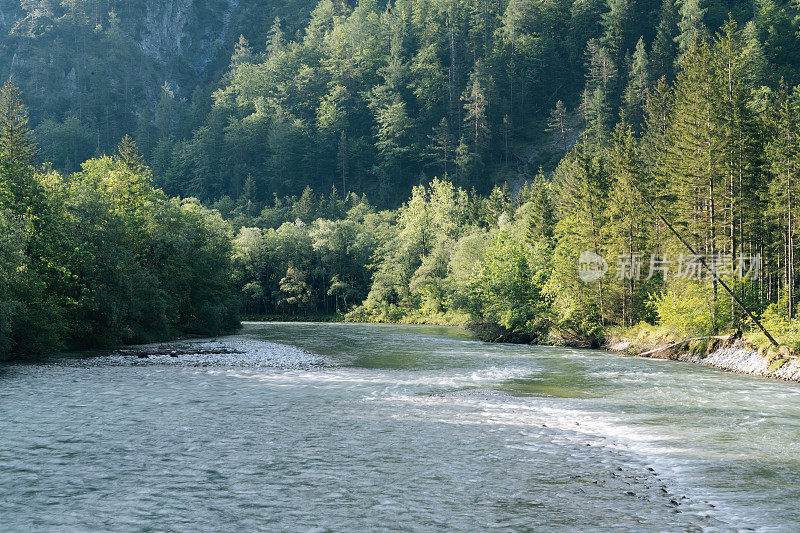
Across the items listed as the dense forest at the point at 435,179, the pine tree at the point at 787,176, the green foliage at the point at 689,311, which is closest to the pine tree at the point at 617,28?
the dense forest at the point at 435,179

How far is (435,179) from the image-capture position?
103125 millimetres

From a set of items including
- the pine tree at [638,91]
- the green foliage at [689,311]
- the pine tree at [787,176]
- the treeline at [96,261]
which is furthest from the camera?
the pine tree at [638,91]

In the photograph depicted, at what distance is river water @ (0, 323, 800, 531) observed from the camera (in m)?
10.8

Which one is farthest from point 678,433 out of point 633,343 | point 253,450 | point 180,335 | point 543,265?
point 180,335

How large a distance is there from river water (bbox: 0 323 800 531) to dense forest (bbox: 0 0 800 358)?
12.8 metres

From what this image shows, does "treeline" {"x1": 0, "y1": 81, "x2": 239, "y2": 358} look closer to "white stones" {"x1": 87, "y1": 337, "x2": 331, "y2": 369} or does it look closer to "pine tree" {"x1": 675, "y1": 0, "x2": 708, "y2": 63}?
"white stones" {"x1": 87, "y1": 337, "x2": 331, "y2": 369}

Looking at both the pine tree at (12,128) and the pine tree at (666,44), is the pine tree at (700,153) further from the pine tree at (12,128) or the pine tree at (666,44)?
the pine tree at (666,44)

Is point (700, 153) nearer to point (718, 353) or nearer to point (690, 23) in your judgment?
point (718, 353)

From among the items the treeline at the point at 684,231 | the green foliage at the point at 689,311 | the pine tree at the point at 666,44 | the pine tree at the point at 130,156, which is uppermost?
the pine tree at the point at 666,44

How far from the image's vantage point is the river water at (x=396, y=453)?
1075 centimetres

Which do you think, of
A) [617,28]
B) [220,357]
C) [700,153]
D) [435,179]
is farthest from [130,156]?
[617,28]

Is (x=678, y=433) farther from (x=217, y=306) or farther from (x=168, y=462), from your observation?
(x=217, y=306)

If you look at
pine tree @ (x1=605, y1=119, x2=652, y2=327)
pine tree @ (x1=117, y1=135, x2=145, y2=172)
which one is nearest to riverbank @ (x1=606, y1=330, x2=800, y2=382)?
pine tree @ (x1=605, y1=119, x2=652, y2=327)

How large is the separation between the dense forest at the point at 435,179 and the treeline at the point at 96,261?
0.22 metres
